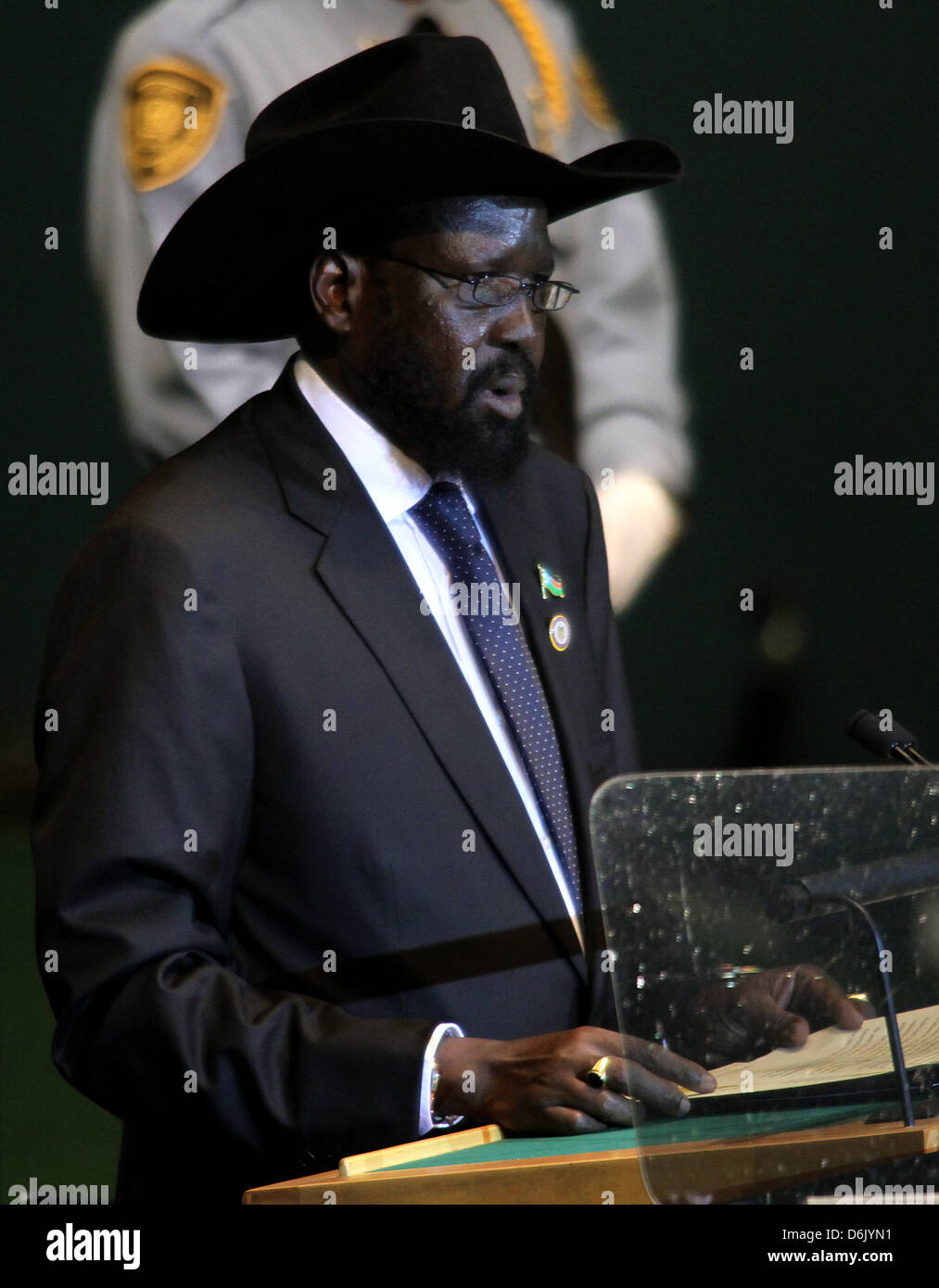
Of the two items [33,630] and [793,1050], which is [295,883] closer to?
[793,1050]

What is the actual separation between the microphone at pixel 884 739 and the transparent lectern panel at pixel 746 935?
0.35 m

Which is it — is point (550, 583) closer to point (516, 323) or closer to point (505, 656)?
point (505, 656)

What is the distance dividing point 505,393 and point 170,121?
1295 mm

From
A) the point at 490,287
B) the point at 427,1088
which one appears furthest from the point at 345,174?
the point at 427,1088

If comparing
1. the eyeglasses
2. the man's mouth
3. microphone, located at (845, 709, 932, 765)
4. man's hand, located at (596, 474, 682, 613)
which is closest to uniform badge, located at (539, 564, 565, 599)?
the man's mouth

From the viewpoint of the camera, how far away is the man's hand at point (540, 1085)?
4.40ft

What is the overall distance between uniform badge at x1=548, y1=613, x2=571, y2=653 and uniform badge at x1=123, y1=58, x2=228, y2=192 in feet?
4.28

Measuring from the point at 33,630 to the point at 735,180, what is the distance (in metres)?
1.58

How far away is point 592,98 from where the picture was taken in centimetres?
303

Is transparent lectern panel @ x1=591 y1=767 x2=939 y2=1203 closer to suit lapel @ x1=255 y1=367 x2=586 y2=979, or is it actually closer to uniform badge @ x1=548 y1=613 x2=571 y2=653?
suit lapel @ x1=255 y1=367 x2=586 y2=979

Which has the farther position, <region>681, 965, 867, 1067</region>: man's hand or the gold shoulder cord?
the gold shoulder cord

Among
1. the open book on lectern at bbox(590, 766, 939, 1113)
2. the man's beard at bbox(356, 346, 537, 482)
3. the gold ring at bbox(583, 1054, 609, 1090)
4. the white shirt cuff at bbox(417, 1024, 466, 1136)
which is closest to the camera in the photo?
the open book on lectern at bbox(590, 766, 939, 1113)

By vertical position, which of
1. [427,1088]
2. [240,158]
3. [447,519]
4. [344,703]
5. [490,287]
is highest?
[240,158]

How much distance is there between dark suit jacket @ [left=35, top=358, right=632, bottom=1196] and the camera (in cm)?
151
